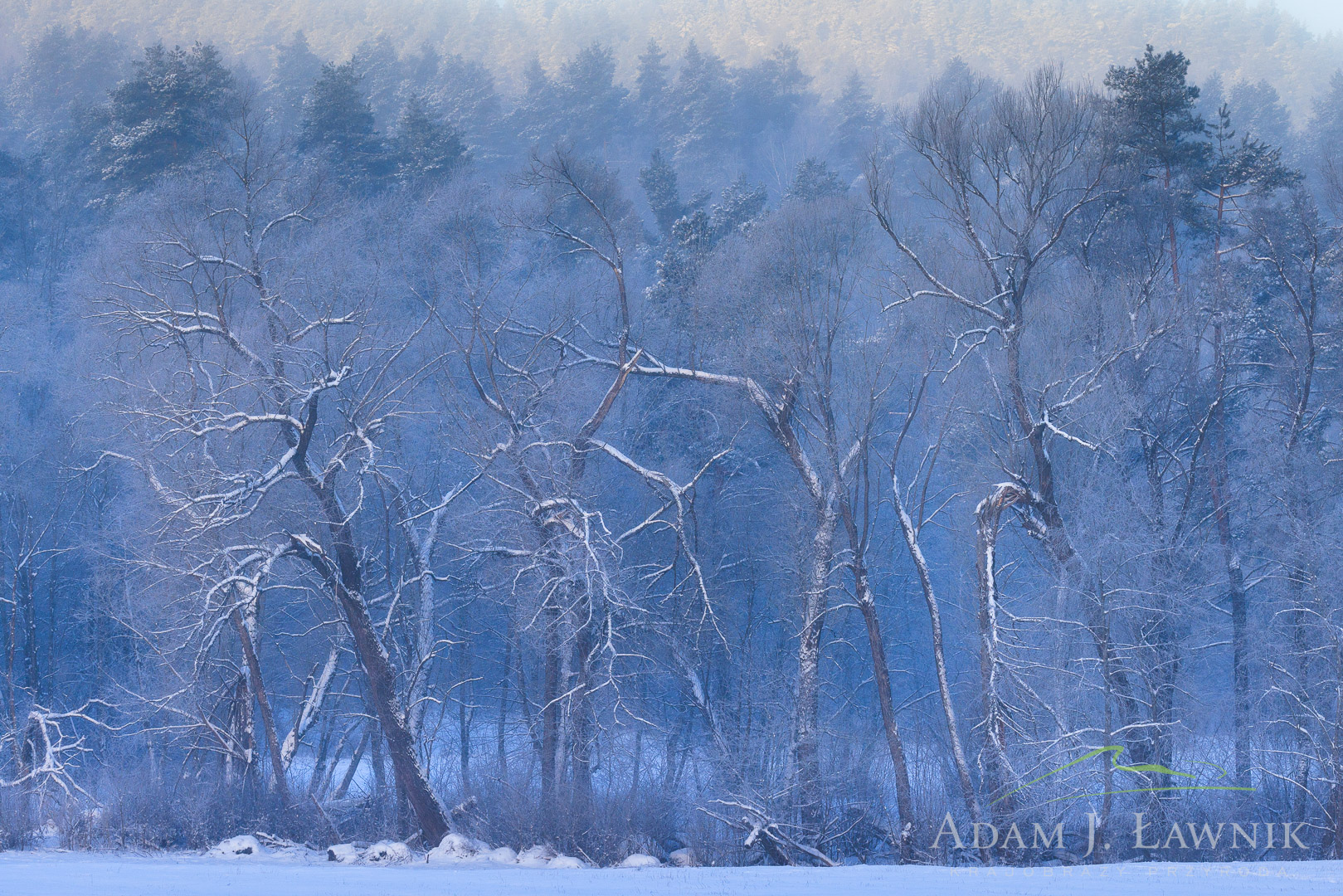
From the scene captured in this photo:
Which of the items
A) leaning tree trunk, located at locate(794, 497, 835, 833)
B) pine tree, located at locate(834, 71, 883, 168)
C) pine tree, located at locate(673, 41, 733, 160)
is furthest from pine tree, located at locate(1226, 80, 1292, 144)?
leaning tree trunk, located at locate(794, 497, 835, 833)

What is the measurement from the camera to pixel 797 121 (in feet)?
140

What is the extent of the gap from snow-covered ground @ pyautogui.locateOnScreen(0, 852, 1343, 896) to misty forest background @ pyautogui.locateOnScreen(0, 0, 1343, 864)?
2.15 metres

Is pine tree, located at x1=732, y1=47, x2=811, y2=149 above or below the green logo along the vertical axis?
above

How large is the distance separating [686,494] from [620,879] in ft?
26.1

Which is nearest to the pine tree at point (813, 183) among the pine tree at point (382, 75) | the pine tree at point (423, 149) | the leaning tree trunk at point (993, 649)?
the pine tree at point (423, 149)

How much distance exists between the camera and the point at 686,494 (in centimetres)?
1731

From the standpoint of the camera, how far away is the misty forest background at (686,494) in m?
14.2

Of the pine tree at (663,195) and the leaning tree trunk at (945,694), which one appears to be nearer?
the leaning tree trunk at (945,694)

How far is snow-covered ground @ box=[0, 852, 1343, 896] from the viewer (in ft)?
29.5

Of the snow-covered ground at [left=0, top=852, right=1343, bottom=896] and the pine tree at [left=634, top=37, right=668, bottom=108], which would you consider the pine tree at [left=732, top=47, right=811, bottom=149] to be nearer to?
the pine tree at [left=634, top=37, right=668, bottom=108]

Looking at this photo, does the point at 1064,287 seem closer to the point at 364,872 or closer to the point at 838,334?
the point at 838,334

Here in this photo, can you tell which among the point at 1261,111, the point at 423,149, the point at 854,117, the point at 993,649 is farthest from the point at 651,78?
the point at 993,649

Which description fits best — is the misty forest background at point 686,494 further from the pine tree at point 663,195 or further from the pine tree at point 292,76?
the pine tree at point 292,76

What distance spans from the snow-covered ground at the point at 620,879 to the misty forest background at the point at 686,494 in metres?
2.15
